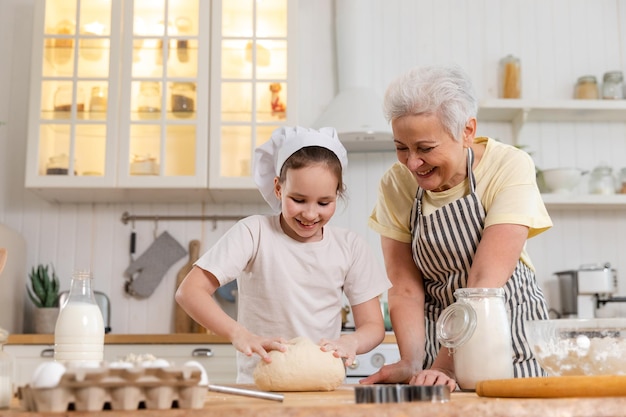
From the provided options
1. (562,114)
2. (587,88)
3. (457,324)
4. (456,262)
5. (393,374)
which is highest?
(587,88)

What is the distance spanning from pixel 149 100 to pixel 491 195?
7.38 feet

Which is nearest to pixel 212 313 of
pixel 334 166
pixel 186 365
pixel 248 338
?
pixel 248 338

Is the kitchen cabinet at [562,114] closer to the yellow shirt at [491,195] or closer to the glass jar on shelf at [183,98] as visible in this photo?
the glass jar on shelf at [183,98]

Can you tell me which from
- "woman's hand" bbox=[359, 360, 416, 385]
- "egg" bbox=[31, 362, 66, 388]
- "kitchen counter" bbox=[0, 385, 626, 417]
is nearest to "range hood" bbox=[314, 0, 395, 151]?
"woman's hand" bbox=[359, 360, 416, 385]

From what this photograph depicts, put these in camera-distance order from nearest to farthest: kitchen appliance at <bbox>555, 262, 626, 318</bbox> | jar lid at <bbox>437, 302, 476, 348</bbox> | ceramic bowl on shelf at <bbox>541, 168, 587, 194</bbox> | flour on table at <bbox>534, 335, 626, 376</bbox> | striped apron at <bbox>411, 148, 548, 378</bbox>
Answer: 1. flour on table at <bbox>534, 335, 626, 376</bbox>
2. jar lid at <bbox>437, 302, 476, 348</bbox>
3. striped apron at <bbox>411, 148, 548, 378</bbox>
4. kitchen appliance at <bbox>555, 262, 626, 318</bbox>
5. ceramic bowl on shelf at <bbox>541, 168, 587, 194</bbox>

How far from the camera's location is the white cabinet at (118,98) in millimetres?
3422

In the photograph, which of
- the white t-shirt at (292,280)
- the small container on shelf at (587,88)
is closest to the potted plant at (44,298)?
the white t-shirt at (292,280)

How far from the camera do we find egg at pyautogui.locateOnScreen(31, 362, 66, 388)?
701mm

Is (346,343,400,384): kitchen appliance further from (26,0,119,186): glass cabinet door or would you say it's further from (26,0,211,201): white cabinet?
(26,0,119,186): glass cabinet door

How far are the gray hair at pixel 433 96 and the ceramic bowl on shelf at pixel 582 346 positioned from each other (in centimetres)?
54

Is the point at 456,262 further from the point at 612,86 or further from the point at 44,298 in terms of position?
the point at 612,86

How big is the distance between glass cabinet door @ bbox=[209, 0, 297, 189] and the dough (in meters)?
2.23

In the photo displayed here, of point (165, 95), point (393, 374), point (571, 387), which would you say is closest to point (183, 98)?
point (165, 95)

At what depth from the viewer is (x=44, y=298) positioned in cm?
346
